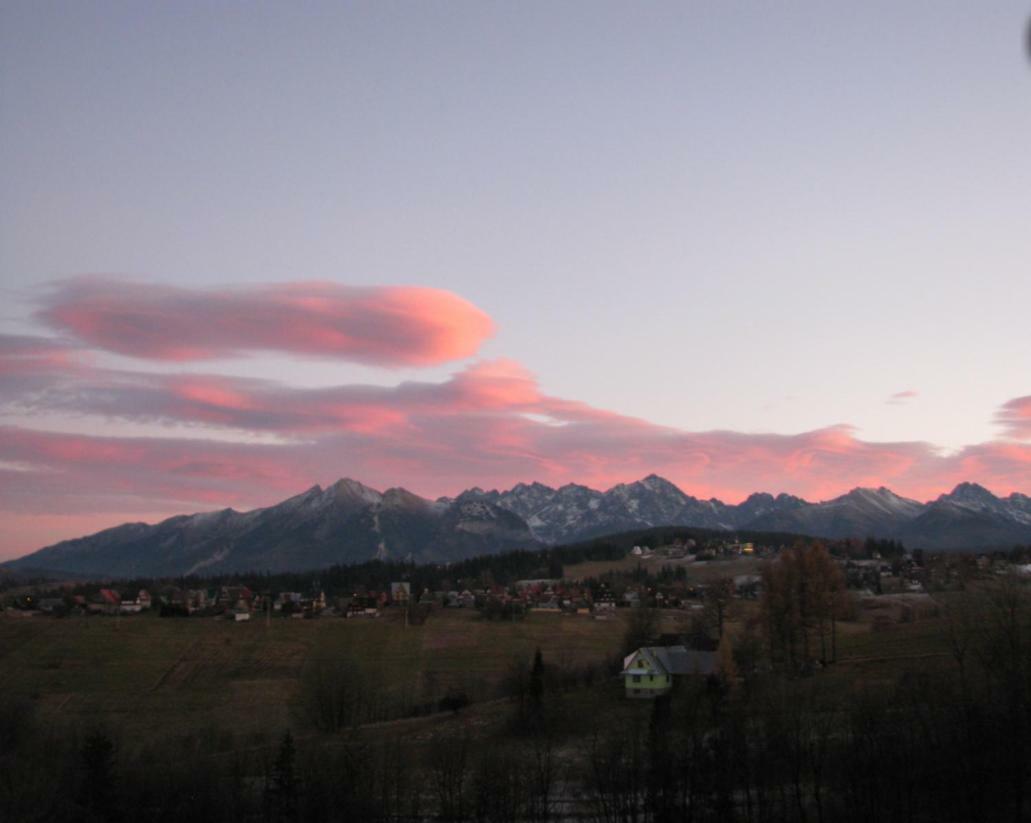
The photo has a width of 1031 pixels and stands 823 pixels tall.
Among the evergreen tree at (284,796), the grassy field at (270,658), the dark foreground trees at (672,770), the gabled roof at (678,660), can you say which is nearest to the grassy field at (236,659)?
the grassy field at (270,658)

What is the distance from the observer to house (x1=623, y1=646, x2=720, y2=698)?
300 feet

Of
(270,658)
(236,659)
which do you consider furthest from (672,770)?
(236,659)

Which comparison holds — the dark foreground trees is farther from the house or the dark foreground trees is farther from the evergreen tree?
the house

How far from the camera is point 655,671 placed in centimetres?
9181

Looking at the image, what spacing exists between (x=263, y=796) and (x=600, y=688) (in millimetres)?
44775

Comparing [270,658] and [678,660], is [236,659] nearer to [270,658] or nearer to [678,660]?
[270,658]

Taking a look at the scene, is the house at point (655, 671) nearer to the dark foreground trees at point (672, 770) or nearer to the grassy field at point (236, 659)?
the dark foreground trees at point (672, 770)

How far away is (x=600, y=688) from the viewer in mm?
96875

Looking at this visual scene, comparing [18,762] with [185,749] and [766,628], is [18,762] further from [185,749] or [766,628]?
[766,628]

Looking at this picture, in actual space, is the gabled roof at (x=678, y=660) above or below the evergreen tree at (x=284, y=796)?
above

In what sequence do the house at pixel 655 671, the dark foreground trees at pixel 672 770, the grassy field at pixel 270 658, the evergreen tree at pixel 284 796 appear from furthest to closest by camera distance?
the grassy field at pixel 270 658, the house at pixel 655 671, the evergreen tree at pixel 284 796, the dark foreground trees at pixel 672 770

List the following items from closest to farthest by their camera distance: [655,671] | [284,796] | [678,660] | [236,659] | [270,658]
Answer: [284,796] → [655,671] → [678,660] → [236,659] → [270,658]

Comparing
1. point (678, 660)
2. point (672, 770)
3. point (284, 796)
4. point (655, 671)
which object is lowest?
point (284, 796)

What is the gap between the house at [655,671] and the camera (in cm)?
Answer: 9131
